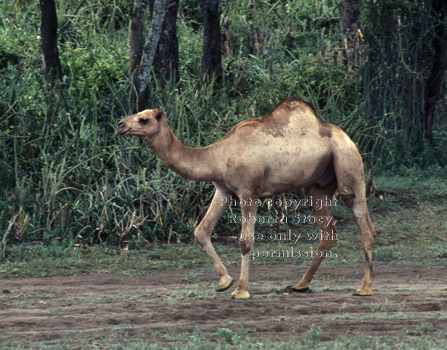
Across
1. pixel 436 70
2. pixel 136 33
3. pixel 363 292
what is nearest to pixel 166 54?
pixel 136 33

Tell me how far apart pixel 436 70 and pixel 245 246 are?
9.23m

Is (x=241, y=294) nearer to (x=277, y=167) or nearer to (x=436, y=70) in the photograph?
(x=277, y=167)

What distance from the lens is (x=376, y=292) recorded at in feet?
26.1

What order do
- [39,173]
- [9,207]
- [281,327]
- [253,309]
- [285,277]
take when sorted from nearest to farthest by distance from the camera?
[281,327] < [253,309] < [285,277] < [9,207] < [39,173]

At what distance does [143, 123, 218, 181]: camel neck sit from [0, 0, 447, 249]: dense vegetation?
9.79 ft

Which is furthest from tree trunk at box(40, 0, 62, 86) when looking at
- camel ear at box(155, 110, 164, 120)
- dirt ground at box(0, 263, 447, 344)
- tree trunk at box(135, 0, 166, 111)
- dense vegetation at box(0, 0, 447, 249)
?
camel ear at box(155, 110, 164, 120)

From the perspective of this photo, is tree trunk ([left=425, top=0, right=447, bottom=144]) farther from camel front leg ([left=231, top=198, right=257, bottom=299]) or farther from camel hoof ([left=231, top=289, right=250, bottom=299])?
camel hoof ([left=231, top=289, right=250, bottom=299])

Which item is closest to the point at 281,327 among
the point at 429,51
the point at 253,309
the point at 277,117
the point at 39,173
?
the point at 253,309

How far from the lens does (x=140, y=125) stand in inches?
300

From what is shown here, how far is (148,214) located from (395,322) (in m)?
5.08

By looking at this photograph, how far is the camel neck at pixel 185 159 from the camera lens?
25.4 feet

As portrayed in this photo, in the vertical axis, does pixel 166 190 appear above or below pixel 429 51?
below

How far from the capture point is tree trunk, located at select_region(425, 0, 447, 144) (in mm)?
15383

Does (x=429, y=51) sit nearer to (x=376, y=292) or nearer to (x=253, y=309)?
(x=376, y=292)
